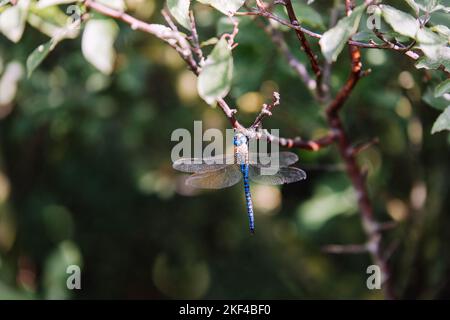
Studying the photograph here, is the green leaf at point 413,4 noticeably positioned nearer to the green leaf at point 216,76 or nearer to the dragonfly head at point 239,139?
the green leaf at point 216,76

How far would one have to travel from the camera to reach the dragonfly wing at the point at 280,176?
138 centimetres

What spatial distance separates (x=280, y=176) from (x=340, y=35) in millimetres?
664

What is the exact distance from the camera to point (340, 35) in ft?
2.71

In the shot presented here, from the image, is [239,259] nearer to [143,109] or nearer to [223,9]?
[143,109]

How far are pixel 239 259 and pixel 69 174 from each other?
1025mm

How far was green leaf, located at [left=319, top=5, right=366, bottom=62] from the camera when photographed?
0.82m

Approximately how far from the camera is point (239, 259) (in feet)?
8.85

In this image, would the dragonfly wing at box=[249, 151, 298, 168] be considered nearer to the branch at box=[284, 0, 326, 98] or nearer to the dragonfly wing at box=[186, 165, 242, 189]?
the dragonfly wing at box=[186, 165, 242, 189]

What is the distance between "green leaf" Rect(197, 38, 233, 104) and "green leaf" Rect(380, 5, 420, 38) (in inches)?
10.9

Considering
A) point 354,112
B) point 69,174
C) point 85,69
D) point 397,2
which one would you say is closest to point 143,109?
point 85,69

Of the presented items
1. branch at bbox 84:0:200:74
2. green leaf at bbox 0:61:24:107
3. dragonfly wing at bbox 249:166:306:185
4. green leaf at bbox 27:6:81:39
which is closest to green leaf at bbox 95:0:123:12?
branch at bbox 84:0:200:74

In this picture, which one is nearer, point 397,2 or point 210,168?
point 210,168
